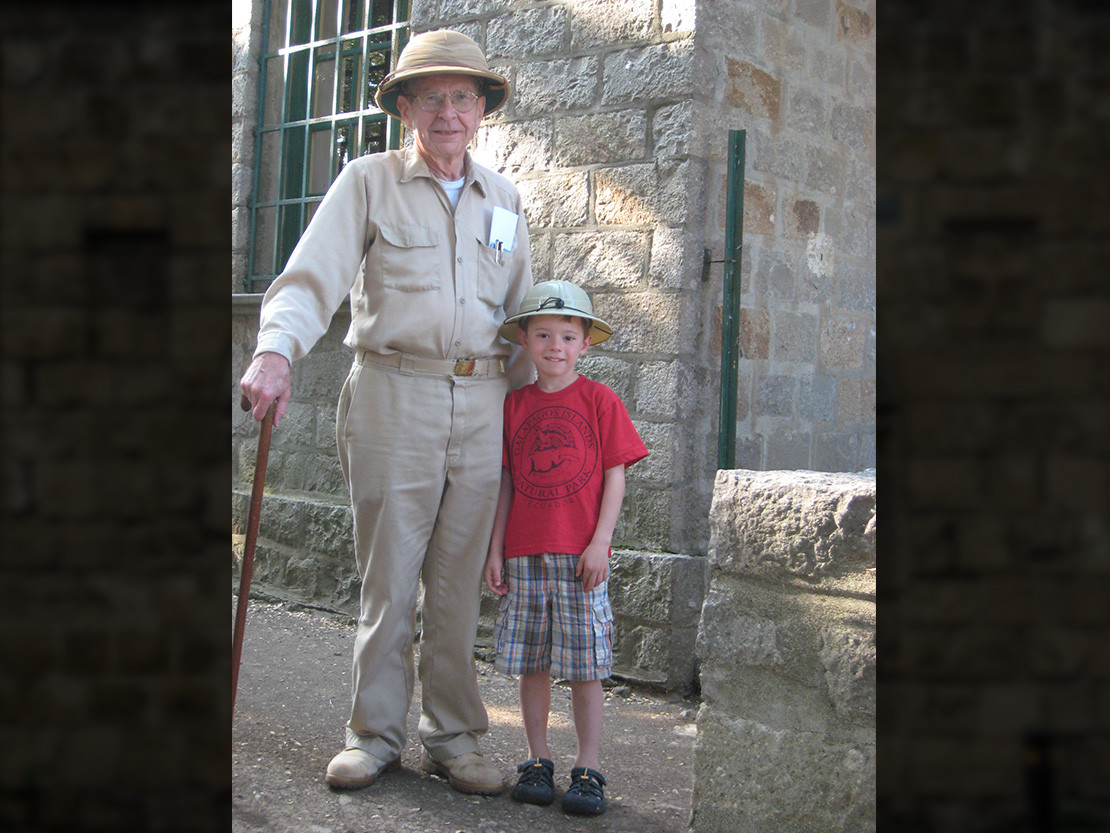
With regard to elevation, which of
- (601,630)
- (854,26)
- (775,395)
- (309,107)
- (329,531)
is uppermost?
(854,26)

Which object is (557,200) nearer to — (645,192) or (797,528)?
(645,192)

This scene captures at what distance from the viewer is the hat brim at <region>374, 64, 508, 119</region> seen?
9.54 ft

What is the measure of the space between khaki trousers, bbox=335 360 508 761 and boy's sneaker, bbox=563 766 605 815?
35 centimetres

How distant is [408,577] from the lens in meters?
3.00

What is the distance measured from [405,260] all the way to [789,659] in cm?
141

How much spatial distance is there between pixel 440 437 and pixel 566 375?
14.9 inches

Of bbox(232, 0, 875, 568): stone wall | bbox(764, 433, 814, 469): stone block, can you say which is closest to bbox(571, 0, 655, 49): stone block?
bbox(232, 0, 875, 568): stone wall

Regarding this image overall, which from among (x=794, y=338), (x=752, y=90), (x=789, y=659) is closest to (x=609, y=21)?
(x=752, y=90)

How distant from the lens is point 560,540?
2859 millimetres

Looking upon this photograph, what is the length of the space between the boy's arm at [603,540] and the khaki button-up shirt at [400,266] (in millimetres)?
502
